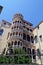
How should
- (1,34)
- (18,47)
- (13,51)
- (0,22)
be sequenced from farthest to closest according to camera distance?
(0,22), (1,34), (18,47), (13,51)

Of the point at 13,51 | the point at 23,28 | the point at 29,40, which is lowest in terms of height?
the point at 13,51

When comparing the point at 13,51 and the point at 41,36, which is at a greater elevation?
the point at 41,36

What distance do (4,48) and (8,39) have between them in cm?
259

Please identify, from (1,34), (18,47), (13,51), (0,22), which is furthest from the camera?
(0,22)

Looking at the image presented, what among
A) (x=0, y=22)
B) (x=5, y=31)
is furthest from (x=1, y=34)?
(x=0, y=22)

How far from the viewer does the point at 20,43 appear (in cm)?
4781

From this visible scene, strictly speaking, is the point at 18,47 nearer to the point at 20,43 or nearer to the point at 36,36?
the point at 20,43

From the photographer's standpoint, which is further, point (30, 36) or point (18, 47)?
point (30, 36)

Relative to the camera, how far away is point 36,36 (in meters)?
52.1

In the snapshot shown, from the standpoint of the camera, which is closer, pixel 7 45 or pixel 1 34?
pixel 7 45

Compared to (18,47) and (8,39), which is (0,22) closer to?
(8,39)

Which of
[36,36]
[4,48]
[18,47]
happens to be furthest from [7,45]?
[36,36]

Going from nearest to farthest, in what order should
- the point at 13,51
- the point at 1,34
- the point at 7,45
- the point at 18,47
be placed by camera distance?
the point at 13,51 → the point at 18,47 → the point at 7,45 → the point at 1,34

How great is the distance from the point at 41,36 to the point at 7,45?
921 cm
